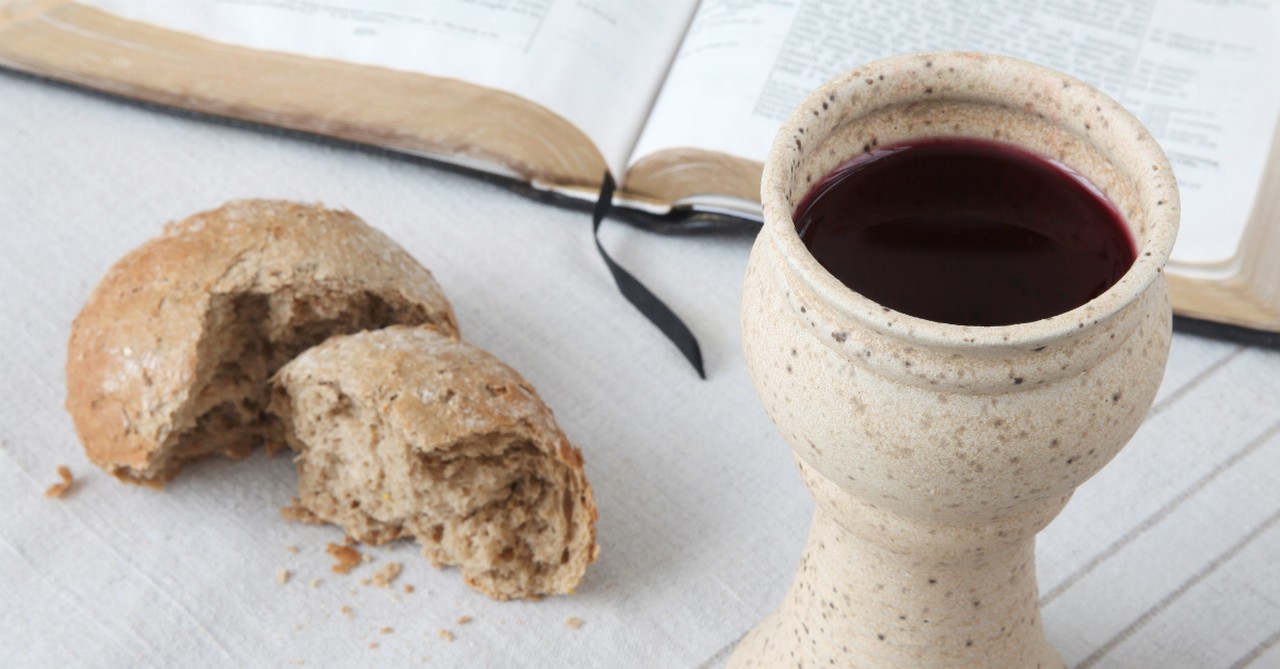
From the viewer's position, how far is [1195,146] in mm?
1348

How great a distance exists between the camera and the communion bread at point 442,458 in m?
1.08

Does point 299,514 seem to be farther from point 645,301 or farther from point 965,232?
point 965,232

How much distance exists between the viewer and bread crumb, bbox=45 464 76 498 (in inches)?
47.8

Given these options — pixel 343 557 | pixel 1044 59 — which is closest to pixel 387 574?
pixel 343 557

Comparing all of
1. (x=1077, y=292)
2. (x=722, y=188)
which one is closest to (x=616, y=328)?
(x=722, y=188)

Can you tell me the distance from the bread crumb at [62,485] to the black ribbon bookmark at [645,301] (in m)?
0.58

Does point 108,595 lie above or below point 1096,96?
below

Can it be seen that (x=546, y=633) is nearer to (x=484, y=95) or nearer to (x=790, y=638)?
(x=790, y=638)

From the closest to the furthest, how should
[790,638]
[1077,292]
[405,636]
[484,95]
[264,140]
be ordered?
[1077,292], [790,638], [405,636], [484,95], [264,140]

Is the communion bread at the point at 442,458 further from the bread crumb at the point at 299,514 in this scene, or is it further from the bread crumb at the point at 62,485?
the bread crumb at the point at 62,485

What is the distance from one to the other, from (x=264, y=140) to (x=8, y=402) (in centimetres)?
44

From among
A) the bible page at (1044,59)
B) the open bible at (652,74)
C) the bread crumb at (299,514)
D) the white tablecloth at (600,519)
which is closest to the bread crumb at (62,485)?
the white tablecloth at (600,519)

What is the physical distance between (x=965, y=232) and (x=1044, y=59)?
793 mm

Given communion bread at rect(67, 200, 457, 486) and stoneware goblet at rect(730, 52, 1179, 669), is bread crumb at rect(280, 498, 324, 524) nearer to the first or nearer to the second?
communion bread at rect(67, 200, 457, 486)
